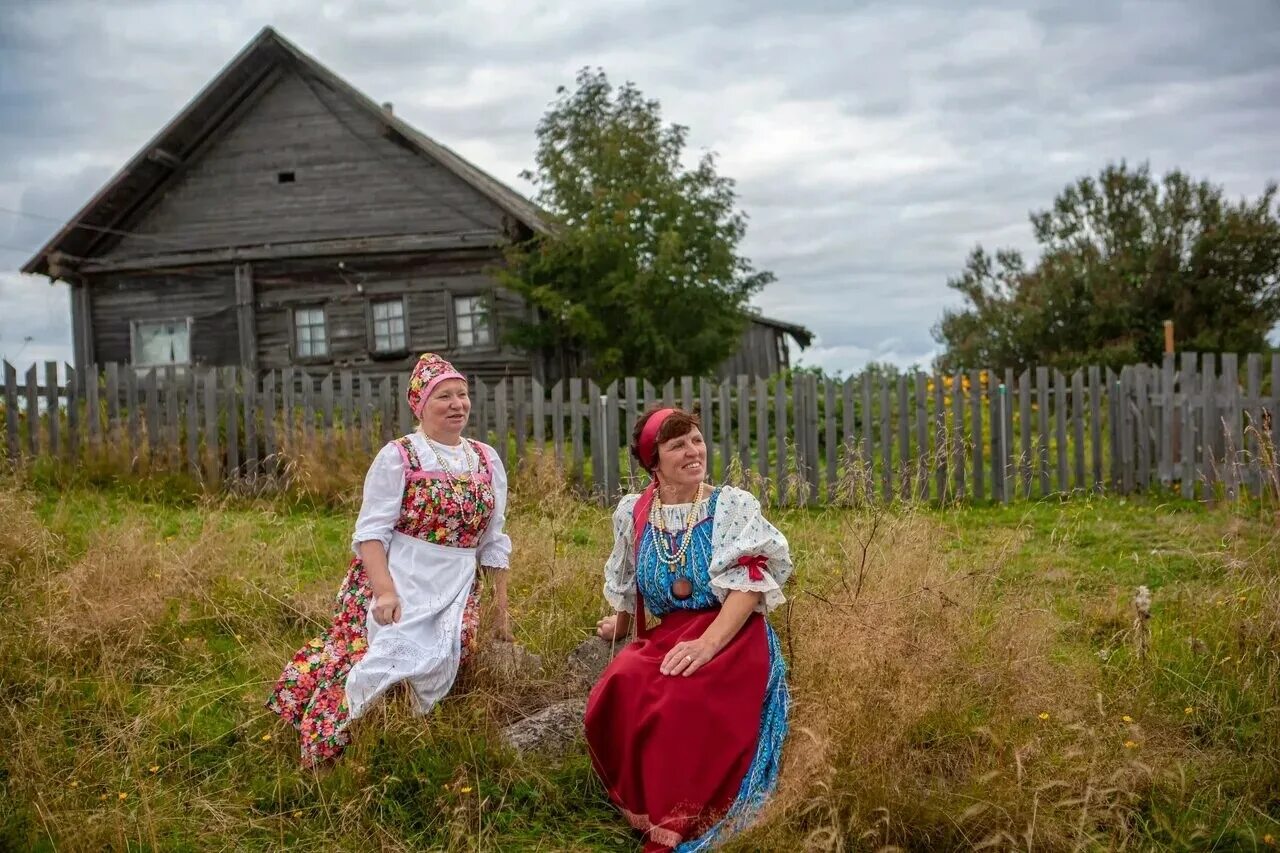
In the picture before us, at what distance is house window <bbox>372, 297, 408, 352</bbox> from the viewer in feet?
58.3

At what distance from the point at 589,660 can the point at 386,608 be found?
0.99 meters

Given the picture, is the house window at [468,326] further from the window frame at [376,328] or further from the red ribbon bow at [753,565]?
the red ribbon bow at [753,565]

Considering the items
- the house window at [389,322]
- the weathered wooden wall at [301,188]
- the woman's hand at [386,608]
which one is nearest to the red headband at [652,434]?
the woman's hand at [386,608]

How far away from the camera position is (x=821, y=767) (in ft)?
10.2

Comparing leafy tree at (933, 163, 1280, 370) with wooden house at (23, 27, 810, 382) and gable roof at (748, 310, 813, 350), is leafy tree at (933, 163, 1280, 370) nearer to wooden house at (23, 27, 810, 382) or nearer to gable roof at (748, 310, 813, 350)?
gable roof at (748, 310, 813, 350)

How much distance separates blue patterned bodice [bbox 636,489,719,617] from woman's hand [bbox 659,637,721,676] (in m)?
0.23

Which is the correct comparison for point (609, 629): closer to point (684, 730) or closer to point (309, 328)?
point (684, 730)

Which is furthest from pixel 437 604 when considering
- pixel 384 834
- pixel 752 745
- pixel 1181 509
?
pixel 1181 509

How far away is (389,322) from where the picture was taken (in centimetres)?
1778

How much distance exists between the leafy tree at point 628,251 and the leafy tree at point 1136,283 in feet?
40.5

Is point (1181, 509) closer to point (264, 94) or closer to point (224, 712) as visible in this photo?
point (224, 712)

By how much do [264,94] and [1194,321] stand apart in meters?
21.1

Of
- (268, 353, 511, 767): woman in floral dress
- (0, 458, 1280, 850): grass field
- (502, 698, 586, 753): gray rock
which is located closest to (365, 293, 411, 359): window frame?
(0, 458, 1280, 850): grass field

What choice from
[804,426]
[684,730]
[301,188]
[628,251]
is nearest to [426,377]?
[684,730]
